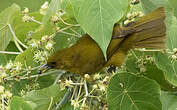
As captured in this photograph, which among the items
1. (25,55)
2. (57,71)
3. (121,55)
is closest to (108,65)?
(121,55)

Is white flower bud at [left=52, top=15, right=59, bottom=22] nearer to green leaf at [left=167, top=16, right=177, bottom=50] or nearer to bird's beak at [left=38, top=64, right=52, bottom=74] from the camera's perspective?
bird's beak at [left=38, top=64, right=52, bottom=74]

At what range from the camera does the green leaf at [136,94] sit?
68.1 inches

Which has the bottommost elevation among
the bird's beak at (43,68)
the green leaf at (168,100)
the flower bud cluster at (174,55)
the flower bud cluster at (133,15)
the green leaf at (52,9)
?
the green leaf at (168,100)

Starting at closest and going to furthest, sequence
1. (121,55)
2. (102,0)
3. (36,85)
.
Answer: (102,0), (36,85), (121,55)

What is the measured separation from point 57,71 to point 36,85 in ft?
0.40

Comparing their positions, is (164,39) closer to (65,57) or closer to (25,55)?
(65,57)

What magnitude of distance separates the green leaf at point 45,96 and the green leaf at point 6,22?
0.41 metres

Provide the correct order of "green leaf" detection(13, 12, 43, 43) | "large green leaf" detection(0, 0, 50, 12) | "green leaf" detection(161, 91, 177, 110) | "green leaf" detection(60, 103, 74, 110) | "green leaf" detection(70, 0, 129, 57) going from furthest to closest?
"large green leaf" detection(0, 0, 50, 12) < "green leaf" detection(13, 12, 43, 43) < "green leaf" detection(161, 91, 177, 110) < "green leaf" detection(60, 103, 74, 110) < "green leaf" detection(70, 0, 129, 57)

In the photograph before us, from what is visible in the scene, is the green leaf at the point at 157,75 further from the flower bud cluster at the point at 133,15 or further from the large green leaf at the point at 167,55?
the flower bud cluster at the point at 133,15

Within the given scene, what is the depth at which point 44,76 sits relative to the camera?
1.92 meters

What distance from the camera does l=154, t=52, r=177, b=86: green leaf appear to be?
180 cm

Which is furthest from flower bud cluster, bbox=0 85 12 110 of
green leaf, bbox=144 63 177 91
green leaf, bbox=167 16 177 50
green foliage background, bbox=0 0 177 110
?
green leaf, bbox=167 16 177 50

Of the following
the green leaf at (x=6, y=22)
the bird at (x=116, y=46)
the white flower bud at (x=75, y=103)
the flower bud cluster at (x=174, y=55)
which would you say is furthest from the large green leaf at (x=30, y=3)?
the white flower bud at (x=75, y=103)

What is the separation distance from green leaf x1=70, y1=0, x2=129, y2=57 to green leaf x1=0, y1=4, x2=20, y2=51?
0.51 metres
